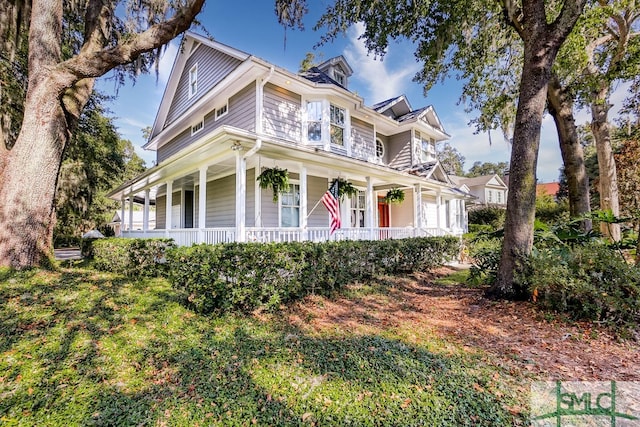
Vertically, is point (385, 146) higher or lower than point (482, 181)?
lower

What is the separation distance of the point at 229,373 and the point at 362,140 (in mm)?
11159

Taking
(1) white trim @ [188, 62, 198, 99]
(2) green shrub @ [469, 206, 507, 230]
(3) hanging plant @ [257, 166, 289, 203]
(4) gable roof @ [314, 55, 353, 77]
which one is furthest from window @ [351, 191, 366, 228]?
(2) green shrub @ [469, 206, 507, 230]

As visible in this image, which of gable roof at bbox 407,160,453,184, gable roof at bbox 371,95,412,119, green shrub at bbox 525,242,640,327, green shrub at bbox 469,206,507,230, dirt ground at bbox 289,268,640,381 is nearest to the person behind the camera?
dirt ground at bbox 289,268,640,381

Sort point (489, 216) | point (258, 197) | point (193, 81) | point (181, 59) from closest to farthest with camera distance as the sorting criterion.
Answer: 1. point (258, 197)
2. point (193, 81)
3. point (181, 59)
4. point (489, 216)

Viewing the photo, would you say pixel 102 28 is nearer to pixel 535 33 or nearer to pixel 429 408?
pixel 535 33

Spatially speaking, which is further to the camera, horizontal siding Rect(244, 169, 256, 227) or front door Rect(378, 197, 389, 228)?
front door Rect(378, 197, 389, 228)

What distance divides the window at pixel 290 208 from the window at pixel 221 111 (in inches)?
155

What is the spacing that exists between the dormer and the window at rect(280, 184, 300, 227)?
6.65 metres

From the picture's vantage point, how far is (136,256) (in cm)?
819

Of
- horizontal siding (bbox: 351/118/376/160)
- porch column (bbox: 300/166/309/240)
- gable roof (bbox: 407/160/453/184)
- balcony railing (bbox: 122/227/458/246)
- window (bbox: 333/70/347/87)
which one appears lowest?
balcony railing (bbox: 122/227/458/246)

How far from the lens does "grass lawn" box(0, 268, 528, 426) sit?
2537 mm

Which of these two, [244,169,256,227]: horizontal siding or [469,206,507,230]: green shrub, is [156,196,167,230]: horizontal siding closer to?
[244,169,256,227]: horizontal siding

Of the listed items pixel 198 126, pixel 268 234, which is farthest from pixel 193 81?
pixel 268 234

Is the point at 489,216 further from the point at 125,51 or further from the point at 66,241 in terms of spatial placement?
the point at 66,241
